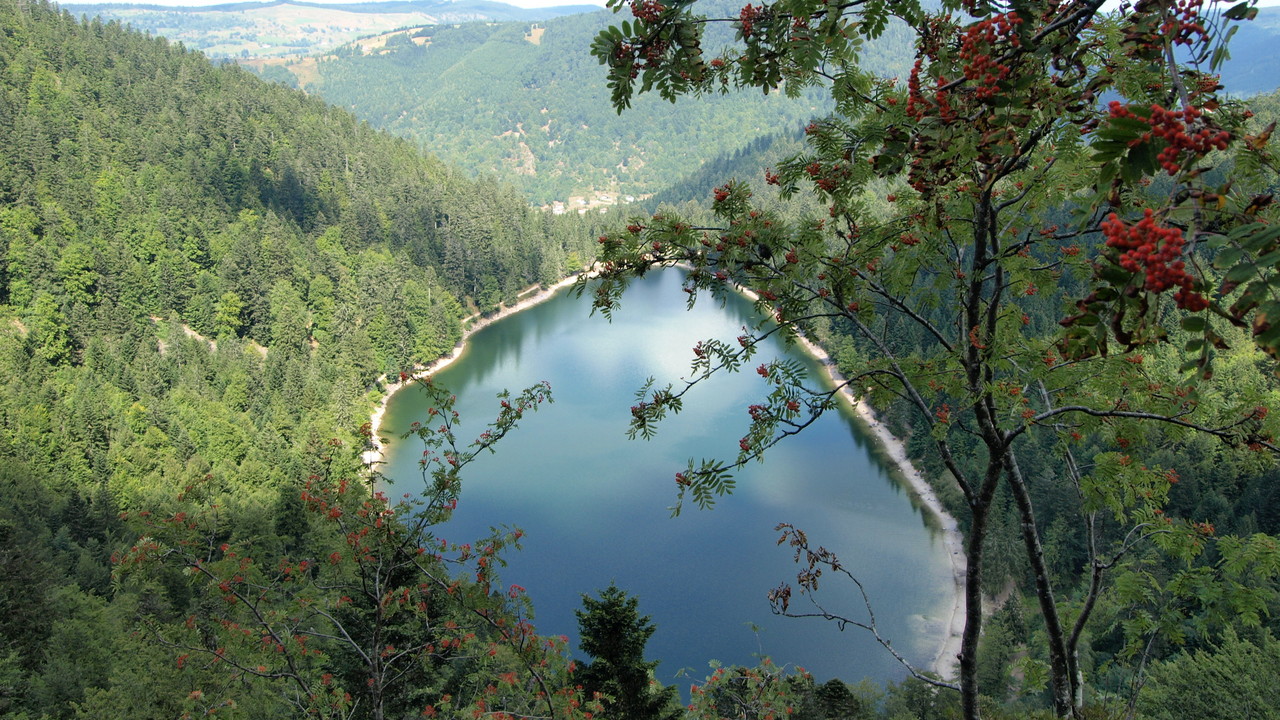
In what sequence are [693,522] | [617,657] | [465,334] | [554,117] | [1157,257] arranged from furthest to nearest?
[554,117] < [465,334] < [693,522] < [617,657] < [1157,257]

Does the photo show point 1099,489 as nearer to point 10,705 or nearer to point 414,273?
point 10,705

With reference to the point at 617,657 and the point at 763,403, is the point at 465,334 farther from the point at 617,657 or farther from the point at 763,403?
the point at 763,403

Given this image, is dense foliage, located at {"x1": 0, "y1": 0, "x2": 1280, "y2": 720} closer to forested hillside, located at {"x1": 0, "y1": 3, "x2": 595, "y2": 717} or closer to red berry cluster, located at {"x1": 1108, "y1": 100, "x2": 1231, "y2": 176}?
red berry cluster, located at {"x1": 1108, "y1": 100, "x2": 1231, "y2": 176}

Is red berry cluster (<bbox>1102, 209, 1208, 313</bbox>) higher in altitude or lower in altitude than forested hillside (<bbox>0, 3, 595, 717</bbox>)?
lower

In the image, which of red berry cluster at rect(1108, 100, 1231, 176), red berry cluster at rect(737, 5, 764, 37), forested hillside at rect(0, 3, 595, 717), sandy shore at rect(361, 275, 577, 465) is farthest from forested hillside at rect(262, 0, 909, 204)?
red berry cluster at rect(1108, 100, 1231, 176)

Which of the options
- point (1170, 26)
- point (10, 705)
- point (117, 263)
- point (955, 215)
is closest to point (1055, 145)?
point (955, 215)

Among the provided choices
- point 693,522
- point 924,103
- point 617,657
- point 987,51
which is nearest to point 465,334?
point 693,522

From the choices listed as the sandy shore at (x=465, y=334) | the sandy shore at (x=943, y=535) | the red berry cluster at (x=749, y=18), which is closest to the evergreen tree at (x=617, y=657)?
the sandy shore at (x=943, y=535)
